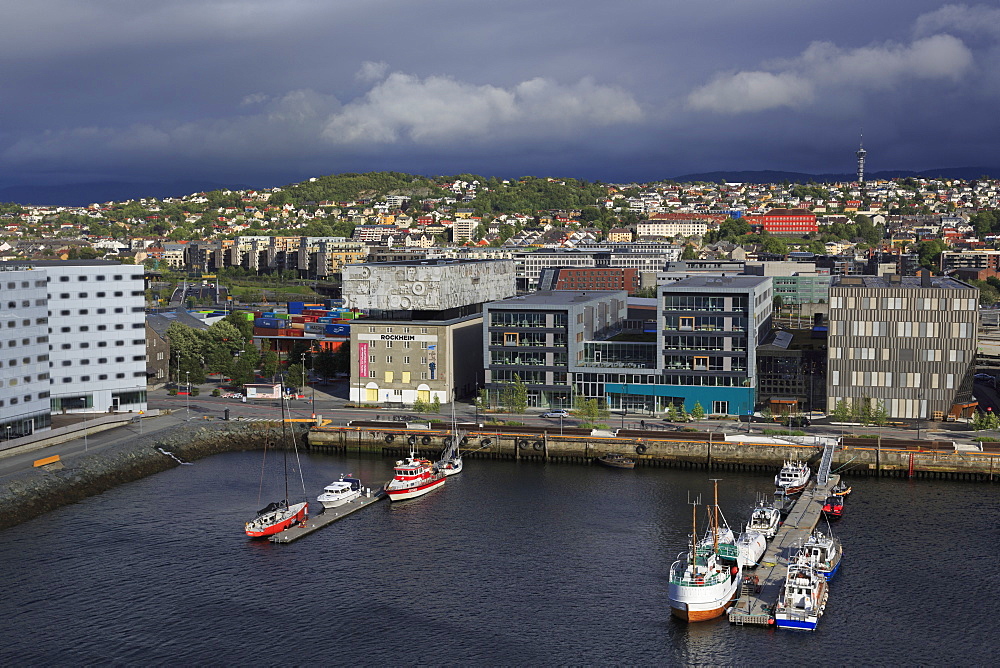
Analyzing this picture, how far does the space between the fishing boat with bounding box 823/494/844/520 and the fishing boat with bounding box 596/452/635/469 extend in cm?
1087

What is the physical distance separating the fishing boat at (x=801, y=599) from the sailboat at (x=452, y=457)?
20462mm

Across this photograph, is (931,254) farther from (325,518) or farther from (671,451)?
(325,518)

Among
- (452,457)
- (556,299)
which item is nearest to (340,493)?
(452,457)

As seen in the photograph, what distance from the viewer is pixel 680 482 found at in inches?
1992

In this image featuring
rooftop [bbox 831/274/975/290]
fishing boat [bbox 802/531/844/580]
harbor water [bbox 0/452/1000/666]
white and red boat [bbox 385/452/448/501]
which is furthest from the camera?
rooftop [bbox 831/274/975/290]

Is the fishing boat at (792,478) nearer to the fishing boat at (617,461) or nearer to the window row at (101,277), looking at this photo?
the fishing boat at (617,461)

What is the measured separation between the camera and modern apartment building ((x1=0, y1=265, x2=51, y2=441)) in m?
52.8

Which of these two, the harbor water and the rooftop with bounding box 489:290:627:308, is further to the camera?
the rooftop with bounding box 489:290:627:308

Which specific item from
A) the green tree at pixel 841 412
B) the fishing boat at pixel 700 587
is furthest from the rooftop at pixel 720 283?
A: the fishing boat at pixel 700 587

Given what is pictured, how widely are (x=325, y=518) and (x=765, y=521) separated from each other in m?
16.7

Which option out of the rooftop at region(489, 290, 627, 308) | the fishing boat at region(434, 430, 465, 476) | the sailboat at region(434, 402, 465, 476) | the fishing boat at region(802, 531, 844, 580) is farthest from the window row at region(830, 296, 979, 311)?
the fishing boat at region(802, 531, 844, 580)

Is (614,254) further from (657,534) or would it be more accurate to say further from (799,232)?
(657,534)

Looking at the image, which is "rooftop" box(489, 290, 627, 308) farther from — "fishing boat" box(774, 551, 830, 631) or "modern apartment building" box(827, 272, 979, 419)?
"fishing boat" box(774, 551, 830, 631)

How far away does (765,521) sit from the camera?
4150cm
